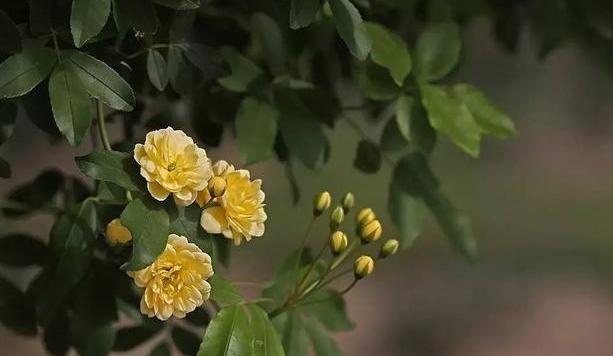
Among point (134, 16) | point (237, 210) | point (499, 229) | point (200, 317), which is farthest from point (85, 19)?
point (499, 229)

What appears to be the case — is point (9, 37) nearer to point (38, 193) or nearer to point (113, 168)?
point (113, 168)

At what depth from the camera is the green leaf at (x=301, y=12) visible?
0.64 metres

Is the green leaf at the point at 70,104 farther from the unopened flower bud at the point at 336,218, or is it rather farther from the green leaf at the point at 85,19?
the unopened flower bud at the point at 336,218

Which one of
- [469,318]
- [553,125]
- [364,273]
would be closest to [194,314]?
[364,273]

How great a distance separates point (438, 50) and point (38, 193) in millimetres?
331

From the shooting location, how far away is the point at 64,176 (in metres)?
0.89

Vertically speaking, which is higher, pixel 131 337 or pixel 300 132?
pixel 300 132

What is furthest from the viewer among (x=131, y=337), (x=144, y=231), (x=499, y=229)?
(x=499, y=229)

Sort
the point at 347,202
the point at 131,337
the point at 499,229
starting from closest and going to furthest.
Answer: the point at 347,202
the point at 131,337
the point at 499,229

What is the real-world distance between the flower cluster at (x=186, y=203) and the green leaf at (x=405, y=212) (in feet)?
0.62

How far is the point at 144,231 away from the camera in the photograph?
0.60 metres

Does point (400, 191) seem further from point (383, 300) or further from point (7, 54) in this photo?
point (383, 300)

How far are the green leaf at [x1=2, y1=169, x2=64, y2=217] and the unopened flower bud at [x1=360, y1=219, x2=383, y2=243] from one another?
0.30 metres

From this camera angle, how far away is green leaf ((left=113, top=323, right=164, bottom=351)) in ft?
2.65
